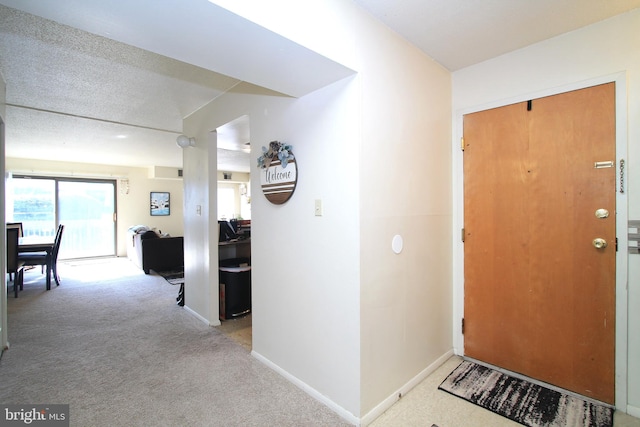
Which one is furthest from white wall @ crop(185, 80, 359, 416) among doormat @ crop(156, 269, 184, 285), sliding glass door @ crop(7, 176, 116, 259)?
sliding glass door @ crop(7, 176, 116, 259)

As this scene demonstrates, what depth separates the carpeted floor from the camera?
180cm

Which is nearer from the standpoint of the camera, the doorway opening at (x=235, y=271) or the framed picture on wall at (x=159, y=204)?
the doorway opening at (x=235, y=271)

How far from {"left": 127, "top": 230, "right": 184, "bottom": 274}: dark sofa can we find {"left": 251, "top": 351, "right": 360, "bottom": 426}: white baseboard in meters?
4.24

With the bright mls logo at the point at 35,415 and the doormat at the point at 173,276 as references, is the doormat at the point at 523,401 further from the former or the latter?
the doormat at the point at 173,276

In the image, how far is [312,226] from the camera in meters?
1.95

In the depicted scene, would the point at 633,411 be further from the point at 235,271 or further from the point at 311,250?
the point at 235,271

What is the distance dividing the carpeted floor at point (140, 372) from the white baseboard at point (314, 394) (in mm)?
35

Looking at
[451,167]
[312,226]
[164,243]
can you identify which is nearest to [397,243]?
[312,226]

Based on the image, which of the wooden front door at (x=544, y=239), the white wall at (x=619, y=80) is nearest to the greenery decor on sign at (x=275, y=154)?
the wooden front door at (x=544, y=239)

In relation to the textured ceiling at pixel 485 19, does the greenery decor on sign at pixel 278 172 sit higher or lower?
lower

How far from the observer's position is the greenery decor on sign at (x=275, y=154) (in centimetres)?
208

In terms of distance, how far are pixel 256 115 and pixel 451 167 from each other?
5.49ft

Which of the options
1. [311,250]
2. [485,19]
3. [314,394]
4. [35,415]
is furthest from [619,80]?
[35,415]

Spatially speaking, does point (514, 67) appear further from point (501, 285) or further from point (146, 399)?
point (146, 399)
